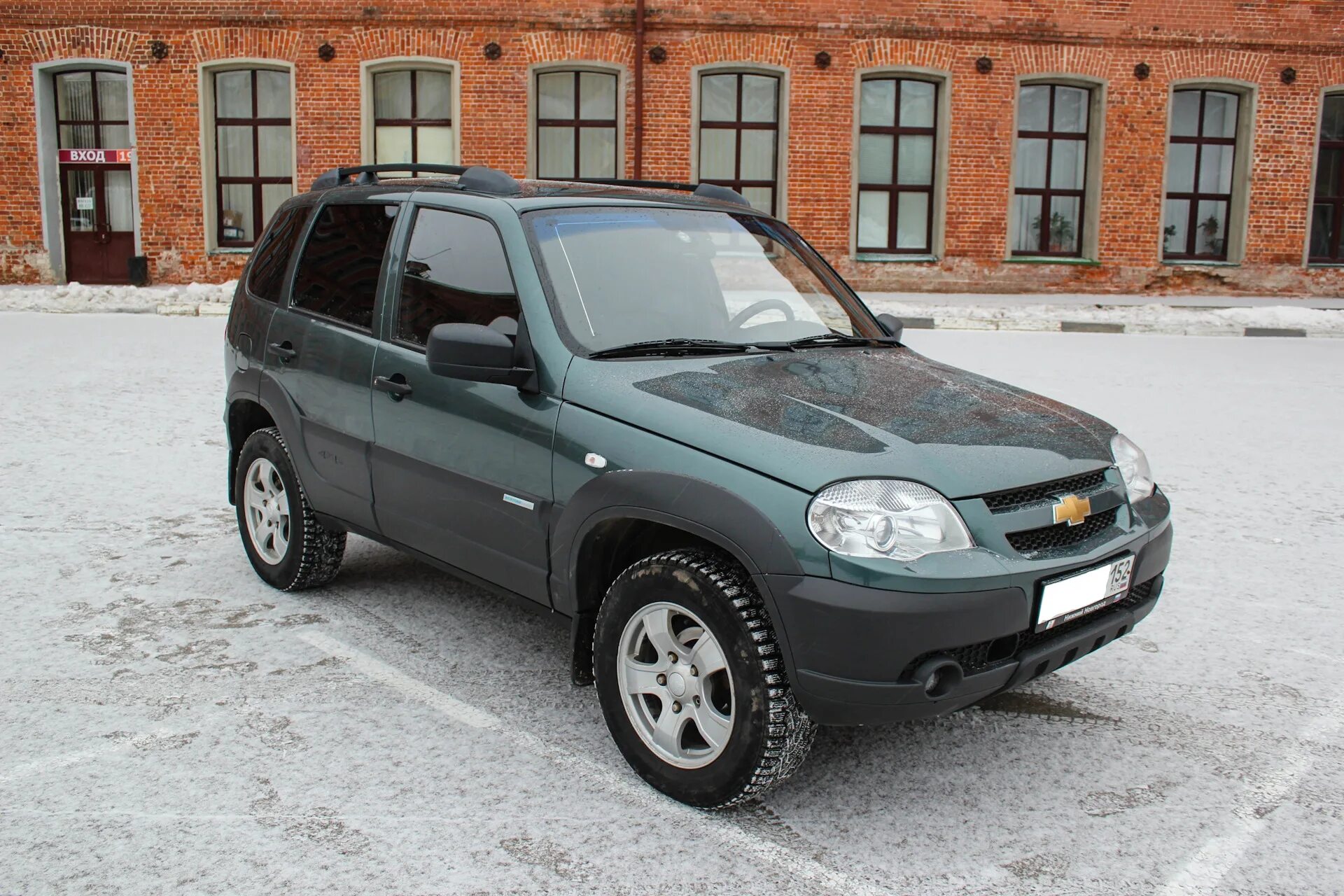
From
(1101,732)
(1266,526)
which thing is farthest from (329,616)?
(1266,526)

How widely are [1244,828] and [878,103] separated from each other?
2217cm

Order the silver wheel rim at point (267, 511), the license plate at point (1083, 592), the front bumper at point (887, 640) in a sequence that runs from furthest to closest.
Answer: the silver wheel rim at point (267, 511)
the license plate at point (1083, 592)
the front bumper at point (887, 640)

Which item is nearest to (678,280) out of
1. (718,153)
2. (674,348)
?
(674,348)

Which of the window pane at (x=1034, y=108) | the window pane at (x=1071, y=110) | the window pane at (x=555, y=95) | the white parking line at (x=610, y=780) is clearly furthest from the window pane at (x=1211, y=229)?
the white parking line at (x=610, y=780)

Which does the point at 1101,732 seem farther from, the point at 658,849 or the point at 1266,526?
the point at 1266,526

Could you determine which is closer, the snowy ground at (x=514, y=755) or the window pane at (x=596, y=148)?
the snowy ground at (x=514, y=755)

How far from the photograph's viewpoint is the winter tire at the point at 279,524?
516 centimetres

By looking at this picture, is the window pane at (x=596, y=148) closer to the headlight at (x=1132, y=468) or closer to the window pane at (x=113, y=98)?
the window pane at (x=113, y=98)

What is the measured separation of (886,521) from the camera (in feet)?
10.3

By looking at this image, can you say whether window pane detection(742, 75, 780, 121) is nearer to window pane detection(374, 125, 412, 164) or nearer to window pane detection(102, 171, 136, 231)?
window pane detection(374, 125, 412, 164)

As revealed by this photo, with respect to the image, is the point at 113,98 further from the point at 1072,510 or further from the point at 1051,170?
the point at 1072,510

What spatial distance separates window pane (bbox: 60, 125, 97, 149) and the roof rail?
2180cm

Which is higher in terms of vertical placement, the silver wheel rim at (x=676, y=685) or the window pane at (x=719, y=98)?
the window pane at (x=719, y=98)

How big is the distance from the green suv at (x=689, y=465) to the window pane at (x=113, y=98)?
2144 centimetres
